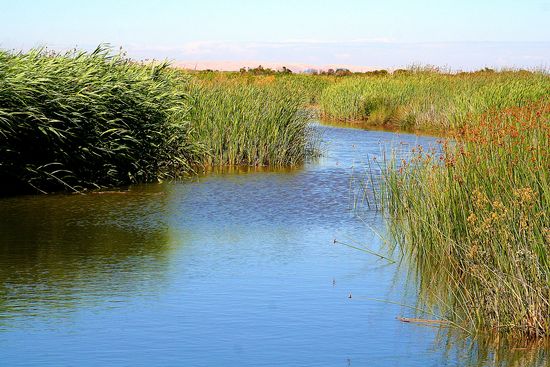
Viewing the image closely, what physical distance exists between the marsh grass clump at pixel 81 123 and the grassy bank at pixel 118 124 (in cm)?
2

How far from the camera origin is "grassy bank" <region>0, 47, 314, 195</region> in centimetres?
1325

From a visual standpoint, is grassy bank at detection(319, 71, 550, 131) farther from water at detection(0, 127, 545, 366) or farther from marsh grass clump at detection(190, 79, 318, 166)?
water at detection(0, 127, 545, 366)

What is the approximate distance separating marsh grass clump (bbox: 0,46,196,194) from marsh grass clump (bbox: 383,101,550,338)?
5209mm

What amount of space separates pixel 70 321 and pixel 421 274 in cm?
343

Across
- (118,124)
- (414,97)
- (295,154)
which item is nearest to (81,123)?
(118,124)

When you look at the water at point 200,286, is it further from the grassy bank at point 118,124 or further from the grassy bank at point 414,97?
the grassy bank at point 414,97

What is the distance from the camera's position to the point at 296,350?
593 cm

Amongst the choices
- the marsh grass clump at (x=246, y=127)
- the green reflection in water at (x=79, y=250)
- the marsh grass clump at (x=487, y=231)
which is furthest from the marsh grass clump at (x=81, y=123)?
the marsh grass clump at (x=487, y=231)

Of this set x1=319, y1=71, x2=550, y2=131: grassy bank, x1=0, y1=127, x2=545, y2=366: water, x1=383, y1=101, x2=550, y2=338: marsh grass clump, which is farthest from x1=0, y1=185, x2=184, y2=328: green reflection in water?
x1=319, y1=71, x2=550, y2=131: grassy bank

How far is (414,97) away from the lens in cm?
3034

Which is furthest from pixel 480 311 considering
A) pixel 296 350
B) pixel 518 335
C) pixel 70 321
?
pixel 70 321

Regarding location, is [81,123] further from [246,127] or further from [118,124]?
[246,127]

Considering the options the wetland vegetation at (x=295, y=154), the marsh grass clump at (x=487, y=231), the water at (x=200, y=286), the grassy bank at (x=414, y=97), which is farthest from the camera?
the grassy bank at (x=414, y=97)

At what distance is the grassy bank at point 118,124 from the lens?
43.5ft
